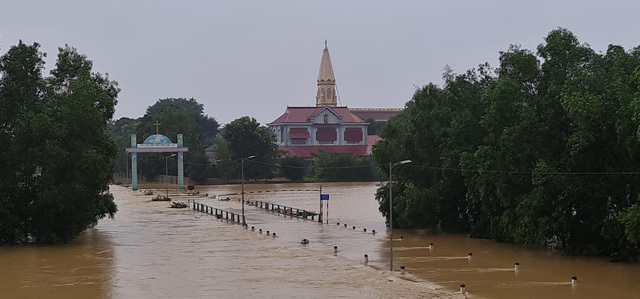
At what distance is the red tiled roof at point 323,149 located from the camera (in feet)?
398

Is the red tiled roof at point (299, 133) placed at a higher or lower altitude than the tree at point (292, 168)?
higher

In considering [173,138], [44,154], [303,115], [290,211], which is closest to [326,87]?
[303,115]

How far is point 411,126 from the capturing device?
51906 millimetres

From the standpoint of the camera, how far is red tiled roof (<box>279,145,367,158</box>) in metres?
121

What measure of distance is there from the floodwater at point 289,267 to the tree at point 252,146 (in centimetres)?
5411

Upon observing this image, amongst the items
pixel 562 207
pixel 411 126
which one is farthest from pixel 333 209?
pixel 562 207

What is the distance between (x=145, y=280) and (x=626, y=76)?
2180 cm

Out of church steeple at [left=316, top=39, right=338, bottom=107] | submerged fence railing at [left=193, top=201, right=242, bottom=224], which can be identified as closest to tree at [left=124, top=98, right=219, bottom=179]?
church steeple at [left=316, top=39, right=338, bottom=107]

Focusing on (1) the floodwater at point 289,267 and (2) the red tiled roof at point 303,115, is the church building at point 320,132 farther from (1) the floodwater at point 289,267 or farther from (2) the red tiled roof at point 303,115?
(1) the floodwater at point 289,267

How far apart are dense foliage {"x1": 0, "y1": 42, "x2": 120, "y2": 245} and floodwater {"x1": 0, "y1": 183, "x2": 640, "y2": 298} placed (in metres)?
1.76

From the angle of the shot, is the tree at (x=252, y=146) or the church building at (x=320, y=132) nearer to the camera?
the tree at (x=252, y=146)

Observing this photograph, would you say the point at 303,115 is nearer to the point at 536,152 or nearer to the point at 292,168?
the point at 292,168

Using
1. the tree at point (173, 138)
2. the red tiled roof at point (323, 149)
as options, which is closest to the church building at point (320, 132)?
the red tiled roof at point (323, 149)

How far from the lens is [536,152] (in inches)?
1590
